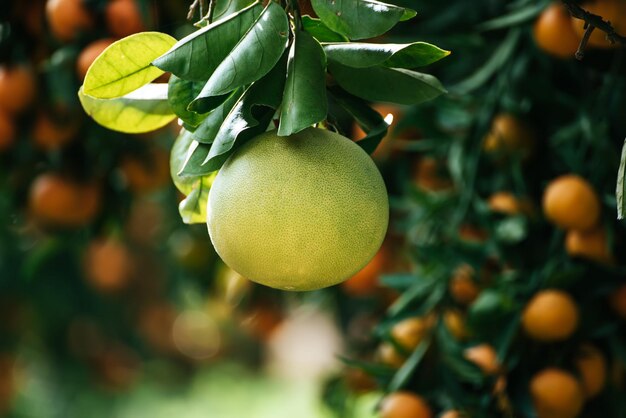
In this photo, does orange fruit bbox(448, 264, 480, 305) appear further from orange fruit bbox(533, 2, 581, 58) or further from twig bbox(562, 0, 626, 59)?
twig bbox(562, 0, 626, 59)

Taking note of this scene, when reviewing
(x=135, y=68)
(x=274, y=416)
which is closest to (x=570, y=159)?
(x=135, y=68)

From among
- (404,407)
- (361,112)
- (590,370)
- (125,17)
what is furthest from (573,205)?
(125,17)

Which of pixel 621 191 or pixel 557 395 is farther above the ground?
pixel 621 191

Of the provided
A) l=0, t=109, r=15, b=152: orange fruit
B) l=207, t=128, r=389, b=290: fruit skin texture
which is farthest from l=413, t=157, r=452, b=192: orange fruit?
l=207, t=128, r=389, b=290: fruit skin texture

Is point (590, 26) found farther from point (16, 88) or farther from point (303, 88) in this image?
point (16, 88)

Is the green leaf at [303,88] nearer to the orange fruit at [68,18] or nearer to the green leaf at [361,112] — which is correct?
the green leaf at [361,112]

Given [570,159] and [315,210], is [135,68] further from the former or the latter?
[570,159]
